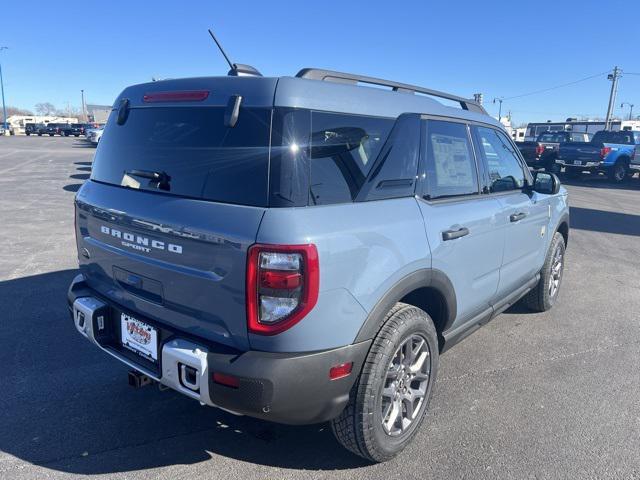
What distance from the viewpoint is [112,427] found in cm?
291

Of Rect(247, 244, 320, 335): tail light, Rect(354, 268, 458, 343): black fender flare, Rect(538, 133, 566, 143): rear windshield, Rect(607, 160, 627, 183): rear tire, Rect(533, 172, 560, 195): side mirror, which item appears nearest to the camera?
Rect(247, 244, 320, 335): tail light

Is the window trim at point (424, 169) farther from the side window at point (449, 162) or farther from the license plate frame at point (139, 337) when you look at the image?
the license plate frame at point (139, 337)

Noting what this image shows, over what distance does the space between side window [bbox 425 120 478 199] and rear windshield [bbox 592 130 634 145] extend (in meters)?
19.6

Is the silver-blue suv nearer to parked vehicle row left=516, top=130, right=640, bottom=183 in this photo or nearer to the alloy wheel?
the alloy wheel

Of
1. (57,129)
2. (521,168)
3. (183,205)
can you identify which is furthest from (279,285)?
(57,129)

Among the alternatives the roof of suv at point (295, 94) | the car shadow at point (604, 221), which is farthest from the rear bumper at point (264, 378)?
the car shadow at point (604, 221)

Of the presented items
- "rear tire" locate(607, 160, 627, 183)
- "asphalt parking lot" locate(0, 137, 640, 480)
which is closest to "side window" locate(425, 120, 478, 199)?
"asphalt parking lot" locate(0, 137, 640, 480)

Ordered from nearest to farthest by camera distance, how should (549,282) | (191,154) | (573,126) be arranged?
(191,154) → (549,282) → (573,126)

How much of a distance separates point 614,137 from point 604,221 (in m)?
11.4

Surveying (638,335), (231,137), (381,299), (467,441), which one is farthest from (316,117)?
(638,335)

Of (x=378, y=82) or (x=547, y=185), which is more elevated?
(x=378, y=82)

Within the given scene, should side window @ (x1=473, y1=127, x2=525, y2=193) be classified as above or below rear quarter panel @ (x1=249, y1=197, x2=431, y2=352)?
above

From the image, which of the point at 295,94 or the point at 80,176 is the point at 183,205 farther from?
the point at 80,176

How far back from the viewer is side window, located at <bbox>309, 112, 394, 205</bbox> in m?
2.25
